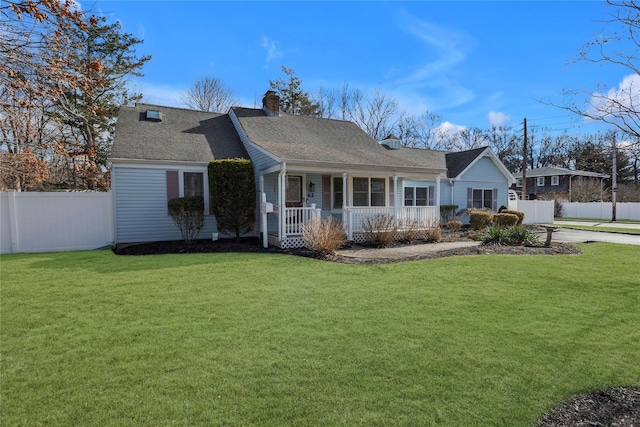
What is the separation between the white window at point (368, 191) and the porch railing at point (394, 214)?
179cm

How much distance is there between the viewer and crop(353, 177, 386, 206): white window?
1459 cm

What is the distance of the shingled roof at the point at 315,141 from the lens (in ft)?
39.7

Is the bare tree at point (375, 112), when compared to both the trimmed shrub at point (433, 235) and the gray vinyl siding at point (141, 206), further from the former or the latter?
the gray vinyl siding at point (141, 206)

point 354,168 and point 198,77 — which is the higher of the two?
point 198,77

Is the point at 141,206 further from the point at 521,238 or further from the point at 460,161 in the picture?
the point at 460,161

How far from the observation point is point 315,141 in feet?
52.5

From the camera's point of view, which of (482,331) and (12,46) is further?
(12,46)

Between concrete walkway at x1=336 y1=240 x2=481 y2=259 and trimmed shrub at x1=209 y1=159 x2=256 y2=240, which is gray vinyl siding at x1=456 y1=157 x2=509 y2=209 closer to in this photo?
concrete walkway at x1=336 y1=240 x2=481 y2=259

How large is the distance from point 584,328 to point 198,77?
102ft

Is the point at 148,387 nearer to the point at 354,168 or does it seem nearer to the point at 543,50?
the point at 543,50

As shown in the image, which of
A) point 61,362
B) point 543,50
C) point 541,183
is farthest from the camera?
point 541,183

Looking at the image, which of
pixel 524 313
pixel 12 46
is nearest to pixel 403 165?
pixel 524 313

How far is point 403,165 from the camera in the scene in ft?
43.8

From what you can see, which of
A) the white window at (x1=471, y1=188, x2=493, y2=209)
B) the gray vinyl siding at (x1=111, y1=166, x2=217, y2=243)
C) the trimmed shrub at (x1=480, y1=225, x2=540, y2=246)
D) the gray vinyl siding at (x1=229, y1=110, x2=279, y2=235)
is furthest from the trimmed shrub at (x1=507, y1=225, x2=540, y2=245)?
the gray vinyl siding at (x1=111, y1=166, x2=217, y2=243)
